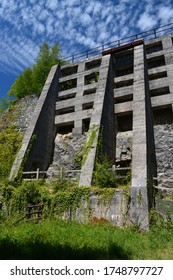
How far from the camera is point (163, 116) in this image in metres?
19.1

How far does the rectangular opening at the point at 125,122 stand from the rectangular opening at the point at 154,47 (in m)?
7.03

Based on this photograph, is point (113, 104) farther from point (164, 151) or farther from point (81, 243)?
point (81, 243)

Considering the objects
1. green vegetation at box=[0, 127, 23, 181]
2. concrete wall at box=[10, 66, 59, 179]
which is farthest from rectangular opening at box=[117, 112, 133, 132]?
green vegetation at box=[0, 127, 23, 181]

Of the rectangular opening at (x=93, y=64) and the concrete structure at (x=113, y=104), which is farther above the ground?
the rectangular opening at (x=93, y=64)

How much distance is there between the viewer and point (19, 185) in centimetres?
1495

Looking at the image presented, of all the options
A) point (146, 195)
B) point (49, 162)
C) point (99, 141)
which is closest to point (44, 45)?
point (49, 162)

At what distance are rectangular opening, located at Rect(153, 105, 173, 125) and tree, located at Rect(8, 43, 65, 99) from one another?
15.0m

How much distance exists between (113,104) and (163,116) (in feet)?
13.6

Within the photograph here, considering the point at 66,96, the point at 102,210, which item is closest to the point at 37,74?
the point at 66,96

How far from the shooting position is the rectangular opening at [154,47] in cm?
2198

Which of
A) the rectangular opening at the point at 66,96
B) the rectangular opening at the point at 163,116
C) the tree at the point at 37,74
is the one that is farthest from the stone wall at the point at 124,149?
the tree at the point at 37,74

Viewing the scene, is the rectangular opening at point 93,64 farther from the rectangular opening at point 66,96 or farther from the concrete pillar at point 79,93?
the rectangular opening at point 66,96

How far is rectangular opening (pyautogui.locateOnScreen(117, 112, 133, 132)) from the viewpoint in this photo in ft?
65.7
